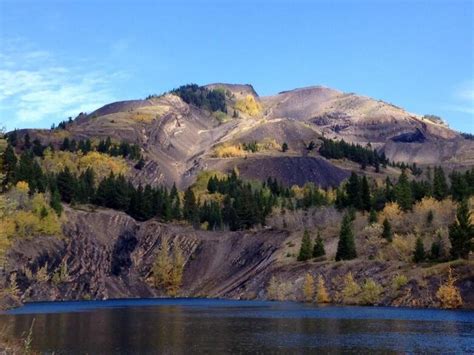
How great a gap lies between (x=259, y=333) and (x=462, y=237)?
56924 millimetres

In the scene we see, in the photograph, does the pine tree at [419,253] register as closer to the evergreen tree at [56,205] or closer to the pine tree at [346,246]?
the pine tree at [346,246]

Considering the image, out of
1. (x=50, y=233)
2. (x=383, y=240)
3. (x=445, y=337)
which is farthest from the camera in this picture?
(x=50, y=233)

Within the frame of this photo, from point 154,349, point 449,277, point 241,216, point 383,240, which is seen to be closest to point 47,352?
point 154,349

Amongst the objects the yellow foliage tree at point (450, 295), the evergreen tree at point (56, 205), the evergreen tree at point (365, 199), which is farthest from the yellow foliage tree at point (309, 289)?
the evergreen tree at point (56, 205)

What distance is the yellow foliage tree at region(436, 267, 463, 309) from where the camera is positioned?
96938 mm

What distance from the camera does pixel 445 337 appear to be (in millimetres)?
57500

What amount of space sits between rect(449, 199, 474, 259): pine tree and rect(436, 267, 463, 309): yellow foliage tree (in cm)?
840

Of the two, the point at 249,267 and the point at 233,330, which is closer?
the point at 233,330

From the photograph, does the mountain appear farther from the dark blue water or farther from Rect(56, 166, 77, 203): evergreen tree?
the dark blue water

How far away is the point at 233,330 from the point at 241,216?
125 meters

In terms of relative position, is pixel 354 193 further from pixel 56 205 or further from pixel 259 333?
pixel 259 333

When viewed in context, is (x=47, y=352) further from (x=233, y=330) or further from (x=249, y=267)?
(x=249, y=267)

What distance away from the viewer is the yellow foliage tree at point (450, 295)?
9694 centimetres

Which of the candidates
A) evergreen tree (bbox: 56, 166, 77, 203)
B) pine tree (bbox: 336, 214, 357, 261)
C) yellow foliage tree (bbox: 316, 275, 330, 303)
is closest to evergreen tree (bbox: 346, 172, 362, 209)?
pine tree (bbox: 336, 214, 357, 261)
